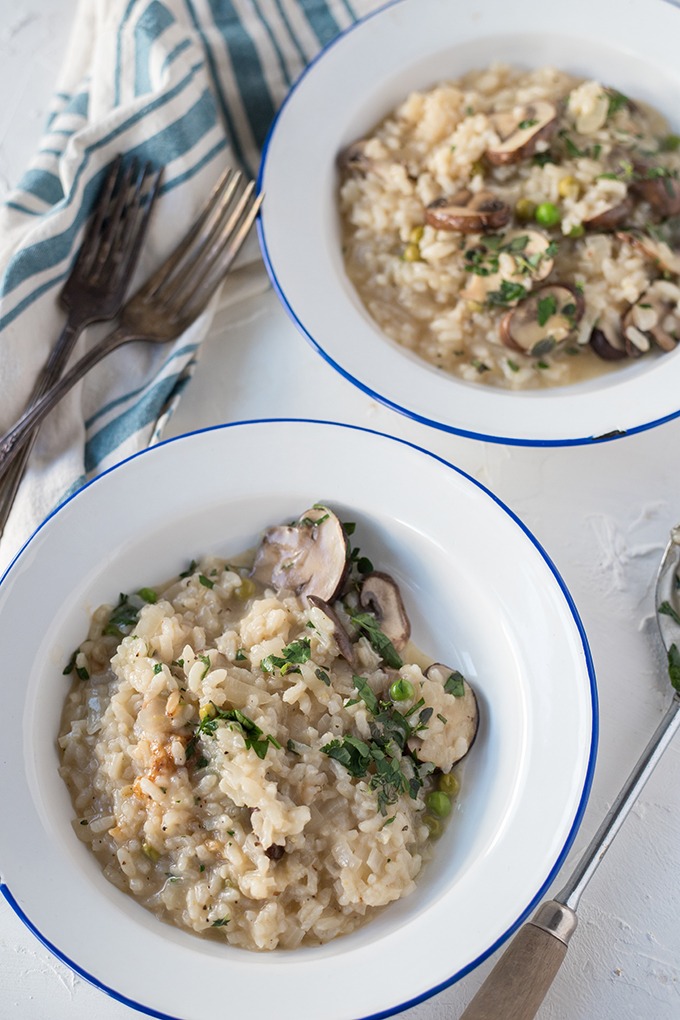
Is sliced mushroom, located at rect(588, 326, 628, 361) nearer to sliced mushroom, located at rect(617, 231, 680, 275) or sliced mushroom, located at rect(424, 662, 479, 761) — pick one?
sliced mushroom, located at rect(617, 231, 680, 275)

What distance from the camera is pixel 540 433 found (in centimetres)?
343

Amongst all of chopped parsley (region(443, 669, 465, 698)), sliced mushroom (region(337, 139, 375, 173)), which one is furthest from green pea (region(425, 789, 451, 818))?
sliced mushroom (region(337, 139, 375, 173))

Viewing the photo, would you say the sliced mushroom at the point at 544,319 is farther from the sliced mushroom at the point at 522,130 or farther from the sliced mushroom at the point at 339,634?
the sliced mushroom at the point at 339,634

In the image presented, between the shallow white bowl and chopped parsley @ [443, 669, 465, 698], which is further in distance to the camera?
the shallow white bowl

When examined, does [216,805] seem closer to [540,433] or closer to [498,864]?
[498,864]

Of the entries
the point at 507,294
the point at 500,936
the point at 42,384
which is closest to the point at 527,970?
the point at 500,936

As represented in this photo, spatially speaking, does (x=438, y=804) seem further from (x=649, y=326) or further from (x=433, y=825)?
(x=649, y=326)

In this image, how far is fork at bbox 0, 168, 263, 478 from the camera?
3.79 meters

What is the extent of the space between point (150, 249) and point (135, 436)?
2.70ft

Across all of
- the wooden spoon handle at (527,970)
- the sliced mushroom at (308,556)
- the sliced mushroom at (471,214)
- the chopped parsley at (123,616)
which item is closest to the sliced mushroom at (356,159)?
the sliced mushroom at (471,214)

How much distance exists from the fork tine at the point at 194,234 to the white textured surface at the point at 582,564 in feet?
0.97

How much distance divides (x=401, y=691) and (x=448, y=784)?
1.14 feet

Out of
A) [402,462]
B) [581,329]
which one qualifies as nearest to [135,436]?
[402,462]

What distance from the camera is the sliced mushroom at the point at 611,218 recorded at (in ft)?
12.4
